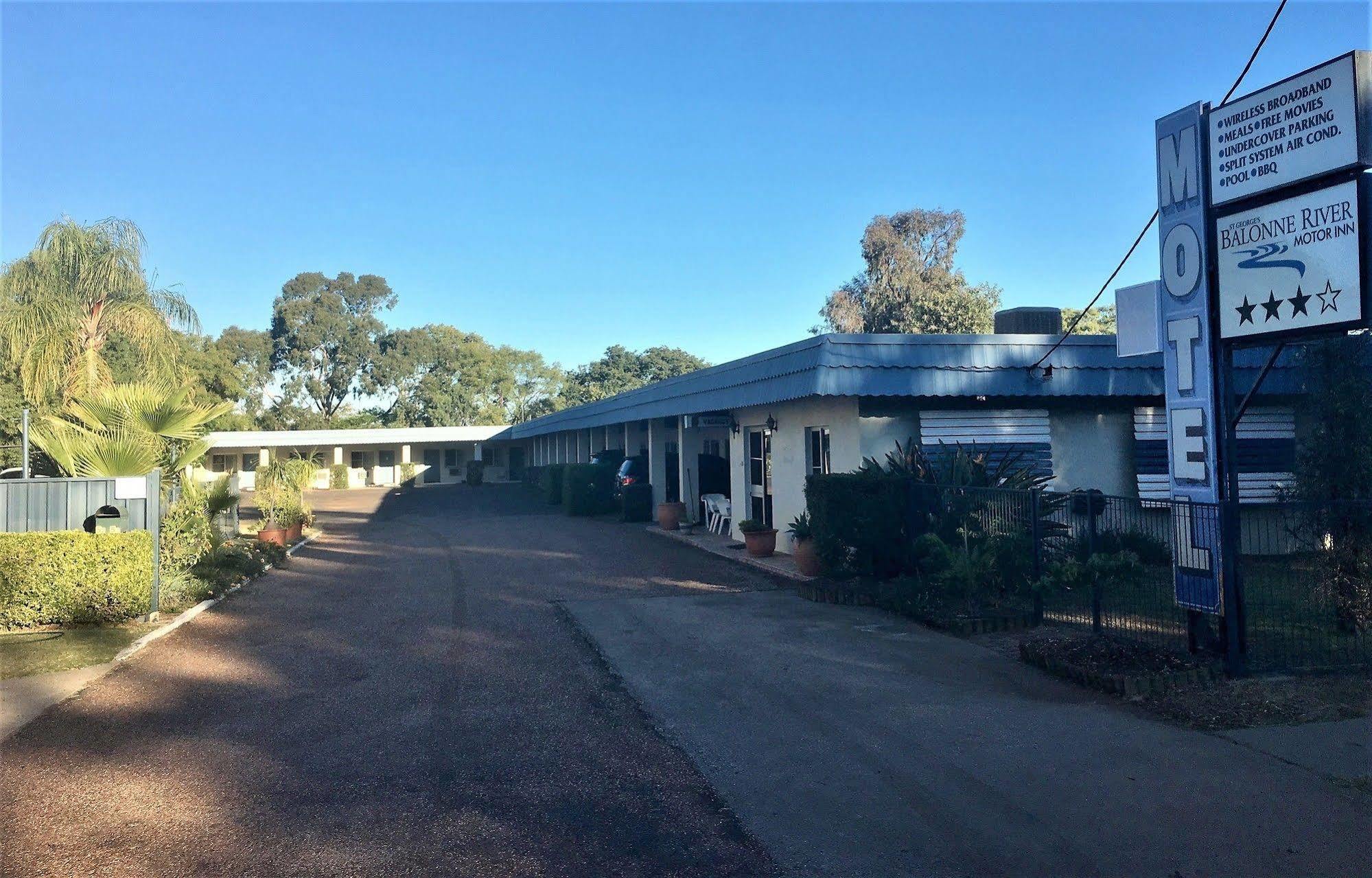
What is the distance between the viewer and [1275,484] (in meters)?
13.6

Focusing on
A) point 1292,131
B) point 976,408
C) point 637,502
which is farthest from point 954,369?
point 637,502

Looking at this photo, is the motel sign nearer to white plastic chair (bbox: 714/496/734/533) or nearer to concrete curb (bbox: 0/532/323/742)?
concrete curb (bbox: 0/532/323/742)

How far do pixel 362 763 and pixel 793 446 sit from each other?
10.4 metres

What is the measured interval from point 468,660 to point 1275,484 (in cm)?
1170

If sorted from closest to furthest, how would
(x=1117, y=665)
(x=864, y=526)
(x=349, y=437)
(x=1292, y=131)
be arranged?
1. (x=1292, y=131)
2. (x=1117, y=665)
3. (x=864, y=526)
4. (x=349, y=437)

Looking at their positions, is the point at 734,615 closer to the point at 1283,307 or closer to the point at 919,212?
the point at 1283,307

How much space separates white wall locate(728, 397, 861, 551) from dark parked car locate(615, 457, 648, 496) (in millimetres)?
7679

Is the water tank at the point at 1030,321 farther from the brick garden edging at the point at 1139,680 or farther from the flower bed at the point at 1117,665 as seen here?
the brick garden edging at the point at 1139,680

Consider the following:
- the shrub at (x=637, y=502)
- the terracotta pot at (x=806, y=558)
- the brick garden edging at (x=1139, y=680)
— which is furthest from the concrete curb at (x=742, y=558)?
the brick garden edging at (x=1139, y=680)

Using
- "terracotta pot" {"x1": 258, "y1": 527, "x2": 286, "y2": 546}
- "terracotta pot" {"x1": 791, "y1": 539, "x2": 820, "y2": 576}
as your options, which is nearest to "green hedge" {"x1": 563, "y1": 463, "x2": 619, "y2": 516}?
"terracotta pot" {"x1": 258, "y1": 527, "x2": 286, "y2": 546}

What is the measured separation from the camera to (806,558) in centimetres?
1302

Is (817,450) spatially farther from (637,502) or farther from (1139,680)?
(637,502)

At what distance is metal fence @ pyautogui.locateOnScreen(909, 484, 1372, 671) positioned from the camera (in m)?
7.76

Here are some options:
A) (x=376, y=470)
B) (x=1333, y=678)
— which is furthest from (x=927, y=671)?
(x=376, y=470)
